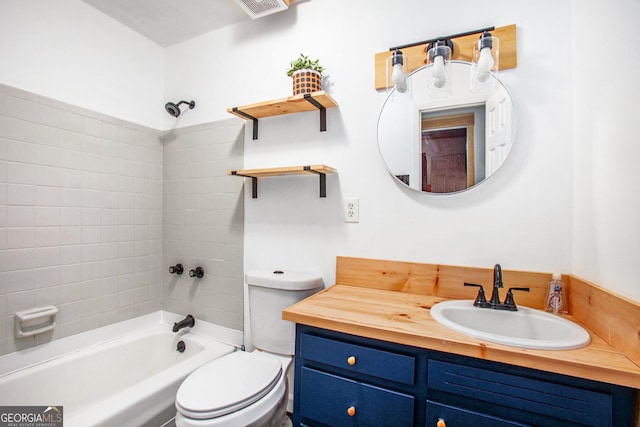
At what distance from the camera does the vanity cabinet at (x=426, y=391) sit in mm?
755

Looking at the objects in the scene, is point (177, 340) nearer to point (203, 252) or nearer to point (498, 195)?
point (203, 252)

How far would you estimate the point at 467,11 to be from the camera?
4.41 feet

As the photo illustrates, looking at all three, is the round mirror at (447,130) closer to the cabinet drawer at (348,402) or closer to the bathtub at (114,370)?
the cabinet drawer at (348,402)

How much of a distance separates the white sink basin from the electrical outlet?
592mm

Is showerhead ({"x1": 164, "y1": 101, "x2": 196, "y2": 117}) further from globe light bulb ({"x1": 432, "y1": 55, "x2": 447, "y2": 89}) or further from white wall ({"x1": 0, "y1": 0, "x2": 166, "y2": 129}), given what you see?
globe light bulb ({"x1": 432, "y1": 55, "x2": 447, "y2": 89})

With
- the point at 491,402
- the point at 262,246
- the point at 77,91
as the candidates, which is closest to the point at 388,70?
the point at 262,246

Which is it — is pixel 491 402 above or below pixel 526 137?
below

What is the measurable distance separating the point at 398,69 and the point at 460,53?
28cm

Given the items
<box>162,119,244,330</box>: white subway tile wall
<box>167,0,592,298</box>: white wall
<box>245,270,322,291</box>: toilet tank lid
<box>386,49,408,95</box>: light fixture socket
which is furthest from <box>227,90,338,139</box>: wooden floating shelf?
<box>245,270,322,291</box>: toilet tank lid

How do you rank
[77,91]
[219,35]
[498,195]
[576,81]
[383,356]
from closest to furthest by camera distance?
[383,356] → [576,81] → [498,195] → [77,91] → [219,35]

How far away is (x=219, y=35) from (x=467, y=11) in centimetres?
155

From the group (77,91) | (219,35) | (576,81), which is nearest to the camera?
(576,81)

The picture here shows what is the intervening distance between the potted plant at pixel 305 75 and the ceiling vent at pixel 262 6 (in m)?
0.30

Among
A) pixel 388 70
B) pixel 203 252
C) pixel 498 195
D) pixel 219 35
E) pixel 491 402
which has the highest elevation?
pixel 219 35
